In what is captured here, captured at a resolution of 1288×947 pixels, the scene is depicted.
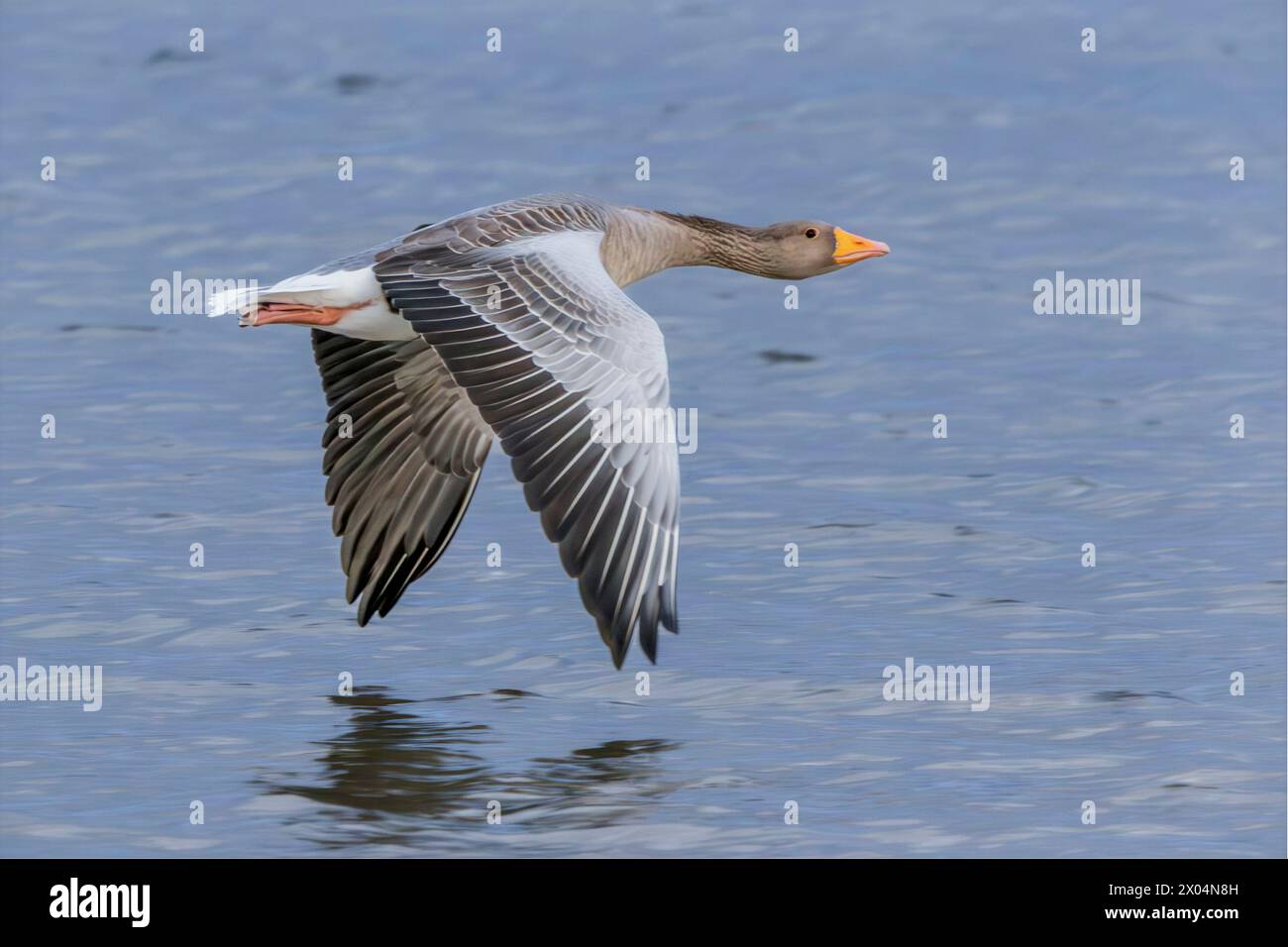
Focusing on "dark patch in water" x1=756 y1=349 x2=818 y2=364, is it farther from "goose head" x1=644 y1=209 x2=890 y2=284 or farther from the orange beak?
the orange beak

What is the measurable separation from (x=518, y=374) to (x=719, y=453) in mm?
5416

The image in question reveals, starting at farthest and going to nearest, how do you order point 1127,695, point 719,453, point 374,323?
point 719,453 < point 374,323 < point 1127,695

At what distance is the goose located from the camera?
7.80 meters

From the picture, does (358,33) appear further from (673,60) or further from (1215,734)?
(1215,734)

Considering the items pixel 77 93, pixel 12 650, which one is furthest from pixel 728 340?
pixel 77 93

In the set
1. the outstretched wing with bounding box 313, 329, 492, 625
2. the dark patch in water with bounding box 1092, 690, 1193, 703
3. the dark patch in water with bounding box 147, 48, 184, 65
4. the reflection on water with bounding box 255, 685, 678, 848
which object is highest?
the dark patch in water with bounding box 147, 48, 184, 65

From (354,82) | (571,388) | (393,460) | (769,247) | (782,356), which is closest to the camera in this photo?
(571,388)

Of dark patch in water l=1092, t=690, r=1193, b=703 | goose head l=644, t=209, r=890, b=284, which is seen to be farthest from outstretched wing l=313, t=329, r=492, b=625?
dark patch in water l=1092, t=690, r=1193, b=703

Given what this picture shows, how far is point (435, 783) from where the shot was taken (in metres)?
8.05

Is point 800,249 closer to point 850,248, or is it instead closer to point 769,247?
point 769,247

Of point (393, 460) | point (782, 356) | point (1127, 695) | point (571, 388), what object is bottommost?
point (1127, 695)

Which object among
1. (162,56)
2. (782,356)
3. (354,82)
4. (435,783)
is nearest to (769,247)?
(782,356)

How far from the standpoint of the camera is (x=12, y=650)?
31.7 ft

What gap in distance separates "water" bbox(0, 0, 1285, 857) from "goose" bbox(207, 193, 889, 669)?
0.67 meters
